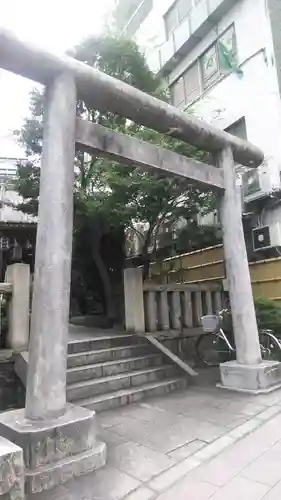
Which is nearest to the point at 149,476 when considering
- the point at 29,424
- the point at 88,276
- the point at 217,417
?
the point at 29,424

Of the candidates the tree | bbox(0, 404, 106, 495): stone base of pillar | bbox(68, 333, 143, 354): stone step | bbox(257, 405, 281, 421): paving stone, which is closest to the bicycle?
bbox(68, 333, 143, 354): stone step

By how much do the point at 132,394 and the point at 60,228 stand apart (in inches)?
112

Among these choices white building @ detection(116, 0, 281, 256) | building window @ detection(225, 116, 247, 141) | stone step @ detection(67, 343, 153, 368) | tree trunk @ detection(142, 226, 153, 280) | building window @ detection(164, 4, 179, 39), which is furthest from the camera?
building window @ detection(164, 4, 179, 39)

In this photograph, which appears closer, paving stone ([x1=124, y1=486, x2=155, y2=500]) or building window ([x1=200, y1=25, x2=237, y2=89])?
paving stone ([x1=124, y1=486, x2=155, y2=500])

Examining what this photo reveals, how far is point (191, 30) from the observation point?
42.1ft

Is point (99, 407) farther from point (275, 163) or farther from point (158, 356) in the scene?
point (275, 163)

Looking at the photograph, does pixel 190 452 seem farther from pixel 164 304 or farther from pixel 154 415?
pixel 164 304

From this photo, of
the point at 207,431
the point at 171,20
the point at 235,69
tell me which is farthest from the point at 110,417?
the point at 171,20

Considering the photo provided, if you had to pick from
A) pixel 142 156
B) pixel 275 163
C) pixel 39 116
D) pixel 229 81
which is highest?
pixel 229 81

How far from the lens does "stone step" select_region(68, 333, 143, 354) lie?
5914 mm

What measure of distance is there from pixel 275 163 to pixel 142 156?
6.71m

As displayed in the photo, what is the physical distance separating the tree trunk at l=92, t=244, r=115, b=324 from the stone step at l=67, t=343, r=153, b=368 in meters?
A: 3.11

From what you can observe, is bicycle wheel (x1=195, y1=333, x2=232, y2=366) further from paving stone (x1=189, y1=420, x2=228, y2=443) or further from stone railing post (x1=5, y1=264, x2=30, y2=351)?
stone railing post (x1=5, y1=264, x2=30, y2=351)

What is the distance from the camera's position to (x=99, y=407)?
188 inches
